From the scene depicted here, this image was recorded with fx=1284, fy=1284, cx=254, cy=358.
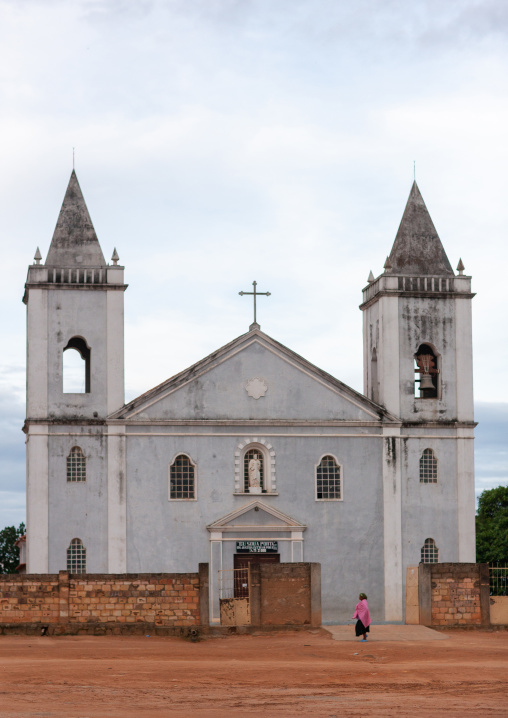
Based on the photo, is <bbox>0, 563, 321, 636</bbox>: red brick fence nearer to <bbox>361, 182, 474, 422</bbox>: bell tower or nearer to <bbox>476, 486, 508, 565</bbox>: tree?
<bbox>361, 182, 474, 422</bbox>: bell tower

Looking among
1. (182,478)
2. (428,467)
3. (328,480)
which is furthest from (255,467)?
(428,467)

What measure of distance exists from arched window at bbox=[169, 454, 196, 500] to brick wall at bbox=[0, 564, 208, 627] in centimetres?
696

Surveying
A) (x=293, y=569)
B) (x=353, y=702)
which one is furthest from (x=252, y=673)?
(x=293, y=569)

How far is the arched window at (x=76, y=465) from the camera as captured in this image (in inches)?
1554

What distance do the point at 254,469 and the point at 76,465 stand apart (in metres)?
5.53

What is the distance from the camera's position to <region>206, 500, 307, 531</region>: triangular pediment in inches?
1558

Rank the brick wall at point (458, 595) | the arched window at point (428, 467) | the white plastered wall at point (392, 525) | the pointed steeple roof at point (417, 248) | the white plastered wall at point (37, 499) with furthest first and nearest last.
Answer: the pointed steeple roof at point (417, 248), the arched window at point (428, 467), the white plastered wall at point (392, 525), the white plastered wall at point (37, 499), the brick wall at point (458, 595)

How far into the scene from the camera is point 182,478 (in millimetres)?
40062

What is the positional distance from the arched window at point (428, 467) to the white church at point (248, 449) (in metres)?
0.05

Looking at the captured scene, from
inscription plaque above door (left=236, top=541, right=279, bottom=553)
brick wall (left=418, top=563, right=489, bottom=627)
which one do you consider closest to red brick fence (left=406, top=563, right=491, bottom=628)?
brick wall (left=418, top=563, right=489, bottom=627)

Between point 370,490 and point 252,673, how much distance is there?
1692 centimetres

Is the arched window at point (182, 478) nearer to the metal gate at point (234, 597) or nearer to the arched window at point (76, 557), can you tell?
the metal gate at point (234, 597)

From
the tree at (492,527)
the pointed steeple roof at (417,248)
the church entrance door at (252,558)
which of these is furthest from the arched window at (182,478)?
the tree at (492,527)

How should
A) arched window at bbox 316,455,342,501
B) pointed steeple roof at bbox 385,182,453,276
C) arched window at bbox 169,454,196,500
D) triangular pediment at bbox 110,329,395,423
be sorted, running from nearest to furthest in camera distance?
arched window at bbox 169,454,196,500
triangular pediment at bbox 110,329,395,423
arched window at bbox 316,455,342,501
pointed steeple roof at bbox 385,182,453,276
